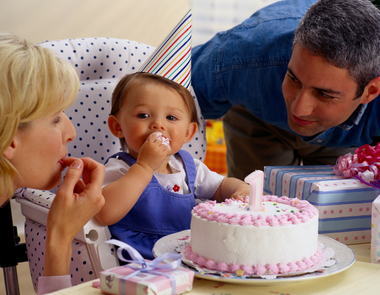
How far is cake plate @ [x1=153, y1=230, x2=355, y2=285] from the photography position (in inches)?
29.9

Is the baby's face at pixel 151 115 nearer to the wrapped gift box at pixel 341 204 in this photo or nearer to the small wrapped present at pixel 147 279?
the wrapped gift box at pixel 341 204

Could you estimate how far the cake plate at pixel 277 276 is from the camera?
0.76 meters

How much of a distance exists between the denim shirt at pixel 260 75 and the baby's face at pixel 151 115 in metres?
0.45

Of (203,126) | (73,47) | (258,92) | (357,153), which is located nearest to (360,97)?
(357,153)

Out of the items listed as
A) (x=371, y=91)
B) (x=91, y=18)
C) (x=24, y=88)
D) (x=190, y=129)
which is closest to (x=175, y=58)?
(x=190, y=129)

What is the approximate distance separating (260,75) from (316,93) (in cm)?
32

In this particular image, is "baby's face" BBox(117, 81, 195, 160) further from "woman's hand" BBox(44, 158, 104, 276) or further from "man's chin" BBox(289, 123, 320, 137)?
"man's chin" BBox(289, 123, 320, 137)

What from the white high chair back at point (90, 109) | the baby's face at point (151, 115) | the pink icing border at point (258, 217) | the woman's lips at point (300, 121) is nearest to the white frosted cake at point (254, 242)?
the pink icing border at point (258, 217)

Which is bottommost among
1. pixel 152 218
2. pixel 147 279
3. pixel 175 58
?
pixel 152 218

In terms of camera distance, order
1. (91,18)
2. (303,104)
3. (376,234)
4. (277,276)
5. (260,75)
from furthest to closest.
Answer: (91,18) → (260,75) → (303,104) → (376,234) → (277,276)

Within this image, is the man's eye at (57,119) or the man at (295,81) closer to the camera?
the man's eye at (57,119)

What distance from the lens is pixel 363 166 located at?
46.5 inches

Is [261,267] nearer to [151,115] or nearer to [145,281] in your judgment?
[145,281]

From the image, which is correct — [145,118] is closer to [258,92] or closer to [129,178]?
[129,178]
